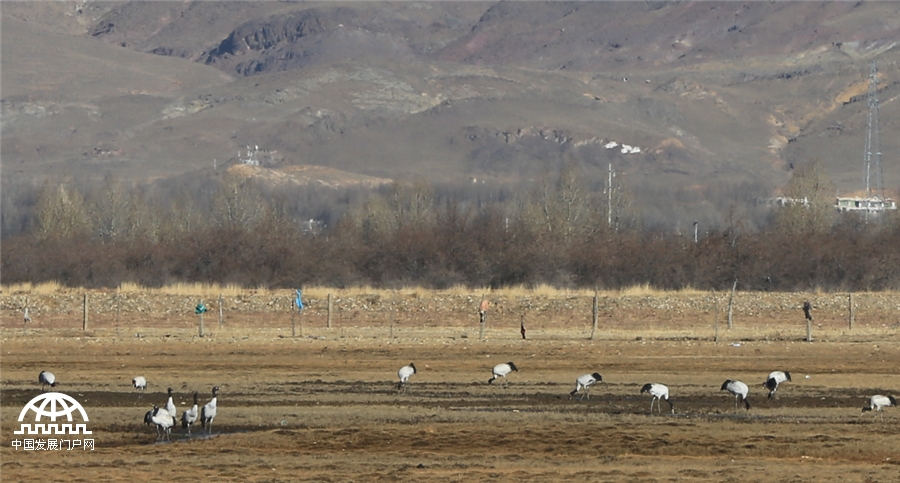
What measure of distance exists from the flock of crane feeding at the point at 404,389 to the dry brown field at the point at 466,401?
32cm

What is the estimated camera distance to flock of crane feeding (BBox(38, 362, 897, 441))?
24844 mm

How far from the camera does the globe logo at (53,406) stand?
27.0m

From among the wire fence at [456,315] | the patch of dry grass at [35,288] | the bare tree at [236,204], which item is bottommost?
the wire fence at [456,315]

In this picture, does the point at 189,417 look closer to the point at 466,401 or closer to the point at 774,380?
the point at 466,401

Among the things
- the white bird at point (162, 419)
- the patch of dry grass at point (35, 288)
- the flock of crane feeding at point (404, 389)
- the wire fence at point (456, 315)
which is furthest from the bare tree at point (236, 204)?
the white bird at point (162, 419)

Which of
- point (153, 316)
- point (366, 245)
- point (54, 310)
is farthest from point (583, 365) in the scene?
point (366, 245)

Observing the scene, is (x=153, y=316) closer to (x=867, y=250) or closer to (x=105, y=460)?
(x=105, y=460)

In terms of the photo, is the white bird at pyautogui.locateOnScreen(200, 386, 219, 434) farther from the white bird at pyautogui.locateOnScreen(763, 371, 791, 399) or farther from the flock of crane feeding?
the white bird at pyautogui.locateOnScreen(763, 371, 791, 399)

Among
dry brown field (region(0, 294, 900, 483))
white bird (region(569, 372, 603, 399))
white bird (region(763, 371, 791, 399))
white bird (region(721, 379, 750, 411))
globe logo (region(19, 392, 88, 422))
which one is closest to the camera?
dry brown field (region(0, 294, 900, 483))

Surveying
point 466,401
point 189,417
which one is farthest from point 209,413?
point 466,401

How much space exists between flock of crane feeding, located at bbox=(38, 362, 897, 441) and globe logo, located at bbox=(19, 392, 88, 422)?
1.73 metres

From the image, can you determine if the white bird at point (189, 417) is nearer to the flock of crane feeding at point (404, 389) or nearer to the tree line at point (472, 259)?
the flock of crane feeding at point (404, 389)

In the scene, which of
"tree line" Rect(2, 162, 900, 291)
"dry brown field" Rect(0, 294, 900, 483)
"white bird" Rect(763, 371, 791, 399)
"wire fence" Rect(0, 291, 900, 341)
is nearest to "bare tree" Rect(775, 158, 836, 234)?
"tree line" Rect(2, 162, 900, 291)

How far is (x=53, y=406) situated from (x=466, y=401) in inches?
362
